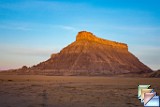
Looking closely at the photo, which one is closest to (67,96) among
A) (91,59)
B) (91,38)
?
(91,59)

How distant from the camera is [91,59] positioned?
150375mm

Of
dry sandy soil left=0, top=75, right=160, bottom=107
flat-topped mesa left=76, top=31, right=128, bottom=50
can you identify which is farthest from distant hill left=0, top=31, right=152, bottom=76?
dry sandy soil left=0, top=75, right=160, bottom=107

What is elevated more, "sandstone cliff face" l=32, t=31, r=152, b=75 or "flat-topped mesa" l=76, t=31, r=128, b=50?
"flat-topped mesa" l=76, t=31, r=128, b=50

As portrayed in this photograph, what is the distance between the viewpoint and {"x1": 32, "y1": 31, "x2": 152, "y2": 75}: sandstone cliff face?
5728 inches

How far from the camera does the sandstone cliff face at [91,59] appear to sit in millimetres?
145500

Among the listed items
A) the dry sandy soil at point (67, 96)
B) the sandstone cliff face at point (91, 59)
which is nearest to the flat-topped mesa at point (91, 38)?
the sandstone cliff face at point (91, 59)

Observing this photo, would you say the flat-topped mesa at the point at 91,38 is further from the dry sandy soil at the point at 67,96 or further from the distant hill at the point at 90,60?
the dry sandy soil at the point at 67,96

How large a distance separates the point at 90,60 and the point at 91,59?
971 mm

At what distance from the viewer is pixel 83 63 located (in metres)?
148

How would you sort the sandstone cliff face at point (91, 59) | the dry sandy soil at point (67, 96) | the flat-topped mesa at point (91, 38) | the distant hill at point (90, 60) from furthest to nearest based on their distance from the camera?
the flat-topped mesa at point (91, 38) → the sandstone cliff face at point (91, 59) → the distant hill at point (90, 60) → the dry sandy soil at point (67, 96)

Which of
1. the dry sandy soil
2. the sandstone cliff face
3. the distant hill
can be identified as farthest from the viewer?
the sandstone cliff face

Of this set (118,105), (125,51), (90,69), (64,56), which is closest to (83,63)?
(90,69)

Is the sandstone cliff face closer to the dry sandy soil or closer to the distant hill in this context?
the distant hill

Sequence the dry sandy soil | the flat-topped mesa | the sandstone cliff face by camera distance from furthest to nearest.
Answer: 1. the flat-topped mesa
2. the sandstone cliff face
3. the dry sandy soil
